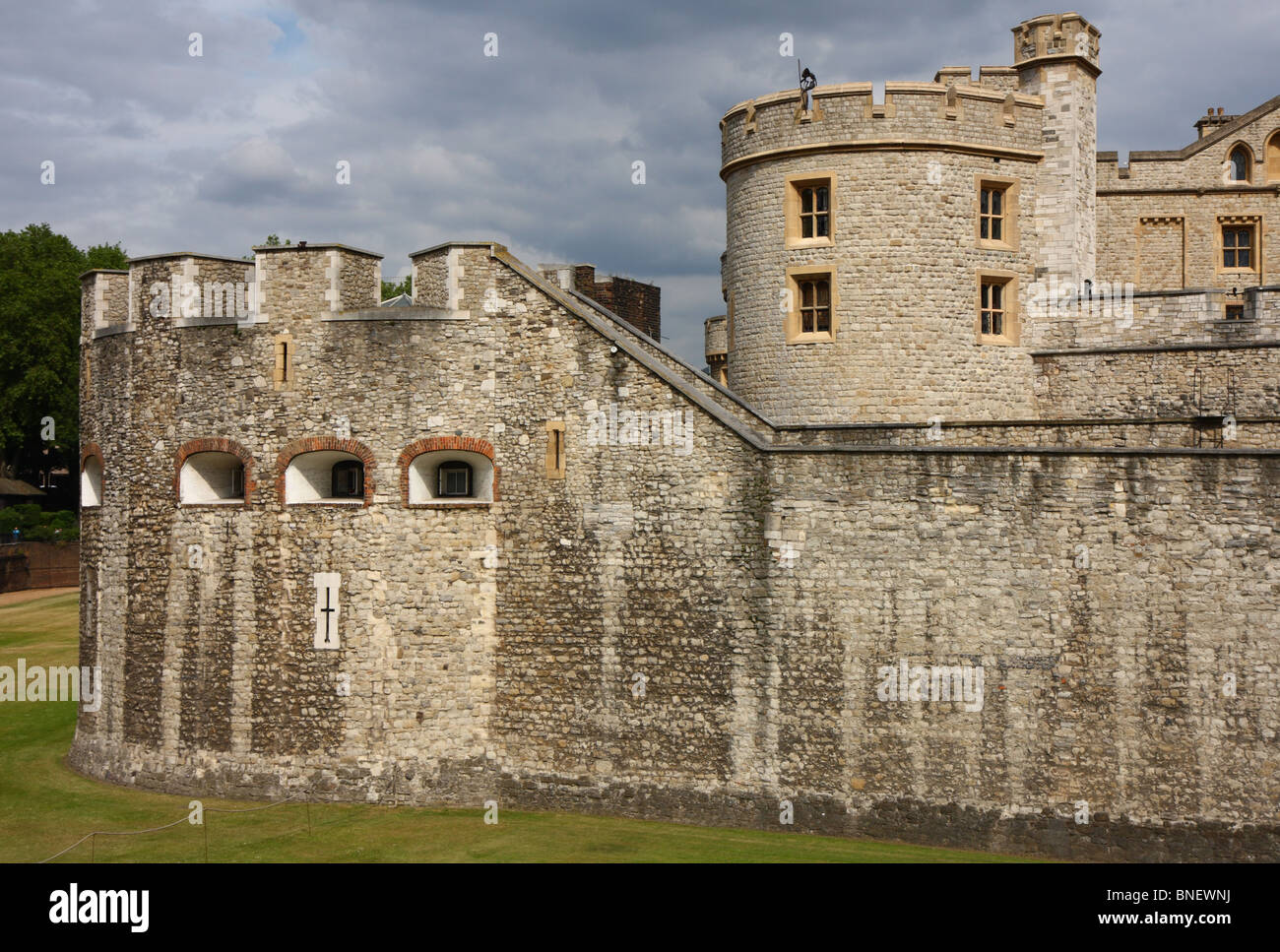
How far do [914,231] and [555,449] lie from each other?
8.87 meters

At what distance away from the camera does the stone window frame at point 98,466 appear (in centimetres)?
2319

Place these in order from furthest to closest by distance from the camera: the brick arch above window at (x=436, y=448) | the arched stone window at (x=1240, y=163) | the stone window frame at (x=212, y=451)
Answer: the arched stone window at (x=1240, y=163), the stone window frame at (x=212, y=451), the brick arch above window at (x=436, y=448)

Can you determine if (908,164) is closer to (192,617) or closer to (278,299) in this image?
(278,299)

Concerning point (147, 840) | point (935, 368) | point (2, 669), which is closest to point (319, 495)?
point (147, 840)

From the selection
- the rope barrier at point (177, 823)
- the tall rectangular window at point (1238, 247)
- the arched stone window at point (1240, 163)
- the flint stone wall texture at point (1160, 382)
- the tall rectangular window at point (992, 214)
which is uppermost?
the arched stone window at point (1240, 163)

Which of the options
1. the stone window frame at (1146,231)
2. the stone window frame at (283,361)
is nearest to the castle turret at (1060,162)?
the stone window frame at (1146,231)

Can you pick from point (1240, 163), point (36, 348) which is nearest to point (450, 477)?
point (1240, 163)

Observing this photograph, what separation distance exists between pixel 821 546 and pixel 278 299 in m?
10.8

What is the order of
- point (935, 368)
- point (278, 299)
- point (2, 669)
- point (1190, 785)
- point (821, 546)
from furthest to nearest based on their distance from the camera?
point (2, 669)
point (935, 368)
point (278, 299)
point (821, 546)
point (1190, 785)

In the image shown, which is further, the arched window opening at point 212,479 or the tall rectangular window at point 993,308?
the tall rectangular window at point 993,308

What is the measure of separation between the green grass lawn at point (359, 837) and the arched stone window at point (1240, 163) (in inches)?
928

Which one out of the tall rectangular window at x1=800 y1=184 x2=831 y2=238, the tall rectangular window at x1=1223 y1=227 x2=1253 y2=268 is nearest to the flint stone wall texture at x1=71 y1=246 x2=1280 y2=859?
A: the tall rectangular window at x1=800 y1=184 x2=831 y2=238

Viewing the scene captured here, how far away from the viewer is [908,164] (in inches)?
907

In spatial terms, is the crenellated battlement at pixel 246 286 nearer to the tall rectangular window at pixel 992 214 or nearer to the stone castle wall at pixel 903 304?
the stone castle wall at pixel 903 304
